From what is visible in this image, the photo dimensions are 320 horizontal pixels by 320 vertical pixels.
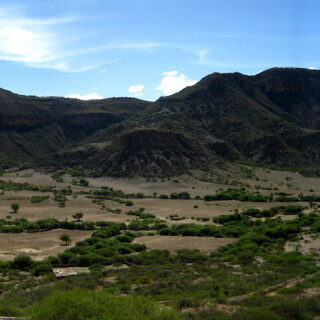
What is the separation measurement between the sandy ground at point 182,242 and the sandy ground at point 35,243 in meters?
7.55

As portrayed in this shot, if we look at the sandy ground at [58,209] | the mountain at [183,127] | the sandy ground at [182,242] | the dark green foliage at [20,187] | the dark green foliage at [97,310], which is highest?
the mountain at [183,127]

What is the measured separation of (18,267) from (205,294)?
586 inches

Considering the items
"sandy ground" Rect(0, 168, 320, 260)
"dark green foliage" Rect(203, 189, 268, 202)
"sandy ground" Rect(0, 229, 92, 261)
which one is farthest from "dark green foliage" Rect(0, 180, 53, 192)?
"sandy ground" Rect(0, 229, 92, 261)

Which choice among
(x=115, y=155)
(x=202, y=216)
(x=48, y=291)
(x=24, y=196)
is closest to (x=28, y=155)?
(x=115, y=155)

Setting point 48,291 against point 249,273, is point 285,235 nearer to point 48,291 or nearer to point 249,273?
point 249,273

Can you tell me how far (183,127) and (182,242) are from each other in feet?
305

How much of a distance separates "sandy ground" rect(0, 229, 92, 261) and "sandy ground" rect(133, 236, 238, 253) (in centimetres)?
755

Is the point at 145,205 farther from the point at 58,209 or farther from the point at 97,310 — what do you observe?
the point at 97,310

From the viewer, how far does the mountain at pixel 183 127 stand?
334ft

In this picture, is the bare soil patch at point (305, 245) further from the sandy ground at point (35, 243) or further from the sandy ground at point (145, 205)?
the sandy ground at point (35, 243)

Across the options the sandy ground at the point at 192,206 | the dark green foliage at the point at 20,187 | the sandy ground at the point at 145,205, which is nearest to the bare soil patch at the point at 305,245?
the sandy ground at the point at 145,205

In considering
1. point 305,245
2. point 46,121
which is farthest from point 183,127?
point 305,245

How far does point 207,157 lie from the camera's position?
10456 cm

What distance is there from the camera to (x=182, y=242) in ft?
113
